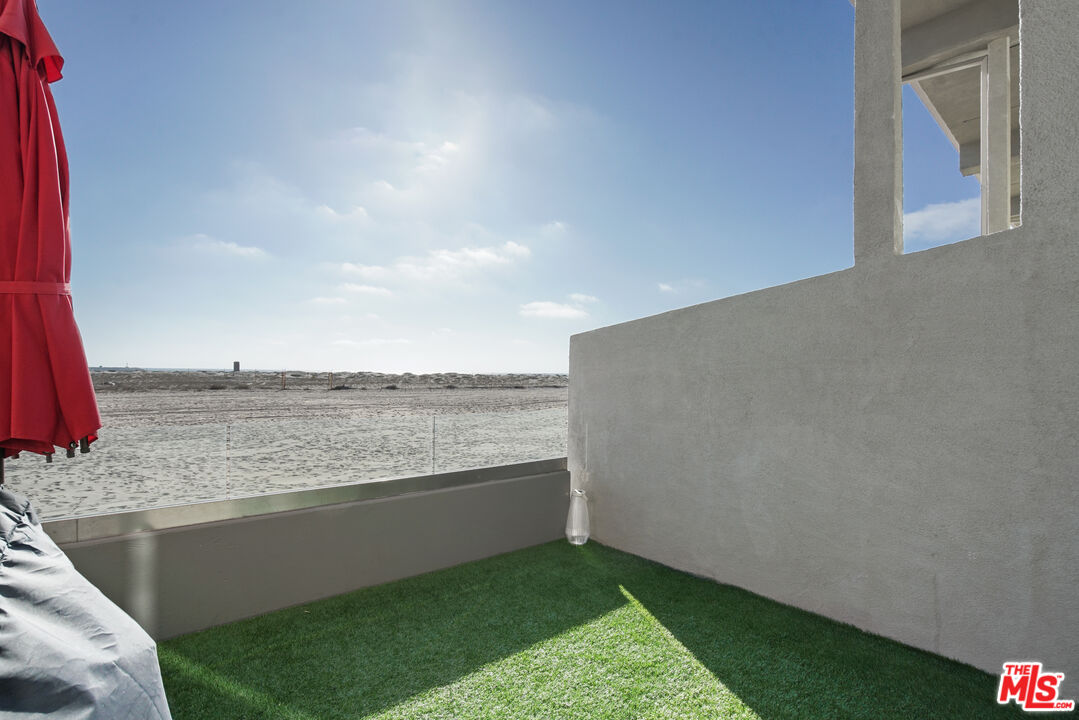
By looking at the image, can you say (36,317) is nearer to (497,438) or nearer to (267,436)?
(267,436)

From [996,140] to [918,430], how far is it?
2763 millimetres

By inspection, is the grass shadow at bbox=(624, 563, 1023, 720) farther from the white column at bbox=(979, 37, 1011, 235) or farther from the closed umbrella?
the white column at bbox=(979, 37, 1011, 235)

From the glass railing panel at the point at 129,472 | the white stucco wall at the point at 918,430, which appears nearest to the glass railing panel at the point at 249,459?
the glass railing panel at the point at 129,472

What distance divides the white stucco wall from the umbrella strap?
3166mm

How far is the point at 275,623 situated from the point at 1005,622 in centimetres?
338

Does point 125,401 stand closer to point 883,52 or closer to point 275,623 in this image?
point 275,623

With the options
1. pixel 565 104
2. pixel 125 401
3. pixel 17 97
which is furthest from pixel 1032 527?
pixel 565 104

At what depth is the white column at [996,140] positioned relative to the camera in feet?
11.8

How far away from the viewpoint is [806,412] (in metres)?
2.81

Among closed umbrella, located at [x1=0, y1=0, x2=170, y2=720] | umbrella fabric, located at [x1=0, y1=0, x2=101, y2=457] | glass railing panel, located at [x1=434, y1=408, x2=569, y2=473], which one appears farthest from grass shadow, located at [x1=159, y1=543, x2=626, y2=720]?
umbrella fabric, located at [x1=0, y1=0, x2=101, y2=457]

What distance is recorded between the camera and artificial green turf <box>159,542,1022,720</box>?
2.03 metres

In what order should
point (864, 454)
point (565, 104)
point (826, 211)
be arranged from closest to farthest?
point (864, 454), point (565, 104), point (826, 211)

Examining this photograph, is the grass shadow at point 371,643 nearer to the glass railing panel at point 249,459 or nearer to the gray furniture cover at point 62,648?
the glass railing panel at point 249,459

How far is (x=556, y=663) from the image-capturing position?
2371 mm
